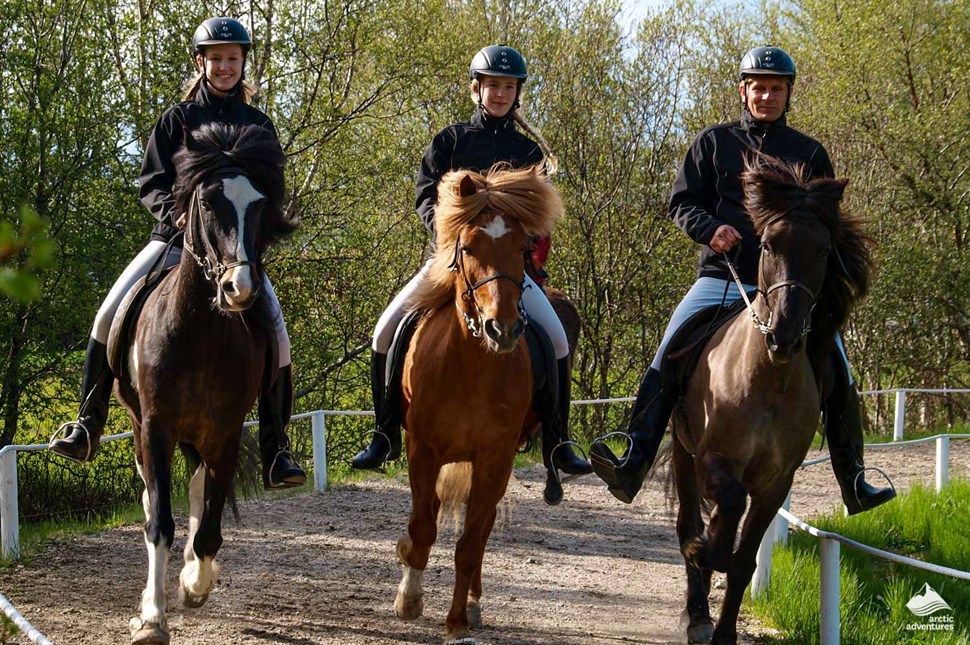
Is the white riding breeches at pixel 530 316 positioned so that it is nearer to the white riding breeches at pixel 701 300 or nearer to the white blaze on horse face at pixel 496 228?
the white riding breeches at pixel 701 300

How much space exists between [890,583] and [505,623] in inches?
107

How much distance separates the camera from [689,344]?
19.3 ft

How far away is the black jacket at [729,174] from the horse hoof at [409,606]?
259 centimetres

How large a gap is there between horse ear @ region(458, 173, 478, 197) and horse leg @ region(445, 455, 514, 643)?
57.4 inches

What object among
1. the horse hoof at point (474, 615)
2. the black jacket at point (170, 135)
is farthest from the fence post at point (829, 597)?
the black jacket at point (170, 135)

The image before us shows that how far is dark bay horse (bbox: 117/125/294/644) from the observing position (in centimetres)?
509

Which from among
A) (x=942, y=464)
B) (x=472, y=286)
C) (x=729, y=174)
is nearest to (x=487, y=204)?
(x=472, y=286)

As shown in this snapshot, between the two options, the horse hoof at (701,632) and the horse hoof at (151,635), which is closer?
the horse hoof at (151,635)

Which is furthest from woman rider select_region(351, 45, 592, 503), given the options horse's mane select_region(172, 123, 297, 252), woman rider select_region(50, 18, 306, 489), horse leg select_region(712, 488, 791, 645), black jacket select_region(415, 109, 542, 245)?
horse leg select_region(712, 488, 791, 645)

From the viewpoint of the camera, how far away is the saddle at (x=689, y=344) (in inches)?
229

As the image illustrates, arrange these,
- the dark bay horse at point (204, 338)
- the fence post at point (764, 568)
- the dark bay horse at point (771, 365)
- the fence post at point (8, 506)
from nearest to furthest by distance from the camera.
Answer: the dark bay horse at point (771, 365) < the dark bay horse at point (204, 338) < the fence post at point (764, 568) < the fence post at point (8, 506)

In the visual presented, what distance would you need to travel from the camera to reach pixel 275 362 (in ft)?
19.9

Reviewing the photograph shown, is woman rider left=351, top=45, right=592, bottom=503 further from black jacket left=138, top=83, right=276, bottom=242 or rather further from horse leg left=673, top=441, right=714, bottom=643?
black jacket left=138, top=83, right=276, bottom=242

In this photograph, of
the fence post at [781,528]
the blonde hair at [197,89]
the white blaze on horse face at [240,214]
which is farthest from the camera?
the fence post at [781,528]
